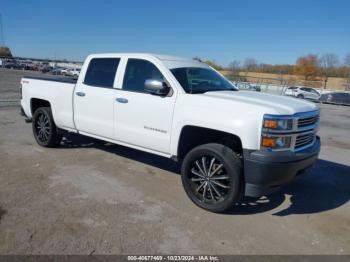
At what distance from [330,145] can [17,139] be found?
26.0 ft

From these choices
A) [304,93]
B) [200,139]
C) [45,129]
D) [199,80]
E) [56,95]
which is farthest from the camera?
[304,93]

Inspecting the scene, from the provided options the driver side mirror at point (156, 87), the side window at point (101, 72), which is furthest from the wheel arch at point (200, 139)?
the side window at point (101, 72)

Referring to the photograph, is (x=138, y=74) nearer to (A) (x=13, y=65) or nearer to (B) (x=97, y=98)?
(B) (x=97, y=98)

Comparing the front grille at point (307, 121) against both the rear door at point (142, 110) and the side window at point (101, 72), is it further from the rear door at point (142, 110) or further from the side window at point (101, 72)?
the side window at point (101, 72)

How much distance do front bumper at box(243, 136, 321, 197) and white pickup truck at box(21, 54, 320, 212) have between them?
0.01 meters

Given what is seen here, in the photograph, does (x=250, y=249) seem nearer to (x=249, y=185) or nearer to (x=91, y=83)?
(x=249, y=185)

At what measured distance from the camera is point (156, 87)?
14.9 ft

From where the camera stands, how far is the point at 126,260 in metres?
3.17

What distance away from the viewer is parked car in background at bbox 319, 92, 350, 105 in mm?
25484

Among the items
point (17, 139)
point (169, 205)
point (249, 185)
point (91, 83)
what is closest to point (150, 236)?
point (169, 205)

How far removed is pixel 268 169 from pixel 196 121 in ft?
3.60

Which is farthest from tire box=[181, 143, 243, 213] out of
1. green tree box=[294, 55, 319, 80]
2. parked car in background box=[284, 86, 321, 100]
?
green tree box=[294, 55, 319, 80]

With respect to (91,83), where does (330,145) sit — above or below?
below

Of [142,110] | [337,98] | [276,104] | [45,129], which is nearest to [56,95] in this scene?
[45,129]
